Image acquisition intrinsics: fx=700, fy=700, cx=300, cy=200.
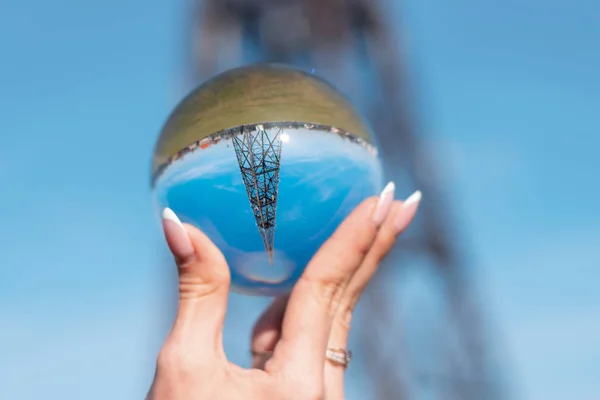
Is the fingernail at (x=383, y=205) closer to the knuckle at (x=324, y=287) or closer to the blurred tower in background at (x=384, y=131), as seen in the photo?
the knuckle at (x=324, y=287)

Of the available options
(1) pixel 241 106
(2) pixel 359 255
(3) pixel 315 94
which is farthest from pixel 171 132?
(2) pixel 359 255

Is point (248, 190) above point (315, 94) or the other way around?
the other way around

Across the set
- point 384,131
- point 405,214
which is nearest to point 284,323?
point 405,214

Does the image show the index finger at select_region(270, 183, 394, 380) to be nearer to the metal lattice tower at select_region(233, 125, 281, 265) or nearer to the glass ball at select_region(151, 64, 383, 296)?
the glass ball at select_region(151, 64, 383, 296)

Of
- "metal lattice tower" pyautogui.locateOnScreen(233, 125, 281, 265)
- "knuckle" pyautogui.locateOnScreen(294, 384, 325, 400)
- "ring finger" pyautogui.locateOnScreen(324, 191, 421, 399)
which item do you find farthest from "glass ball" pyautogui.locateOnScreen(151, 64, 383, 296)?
"knuckle" pyautogui.locateOnScreen(294, 384, 325, 400)

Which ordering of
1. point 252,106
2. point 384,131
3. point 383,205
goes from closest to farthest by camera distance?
1. point 252,106
2. point 383,205
3. point 384,131

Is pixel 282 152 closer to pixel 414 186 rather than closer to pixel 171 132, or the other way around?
pixel 171 132

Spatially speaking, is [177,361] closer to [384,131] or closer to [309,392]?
[309,392]
